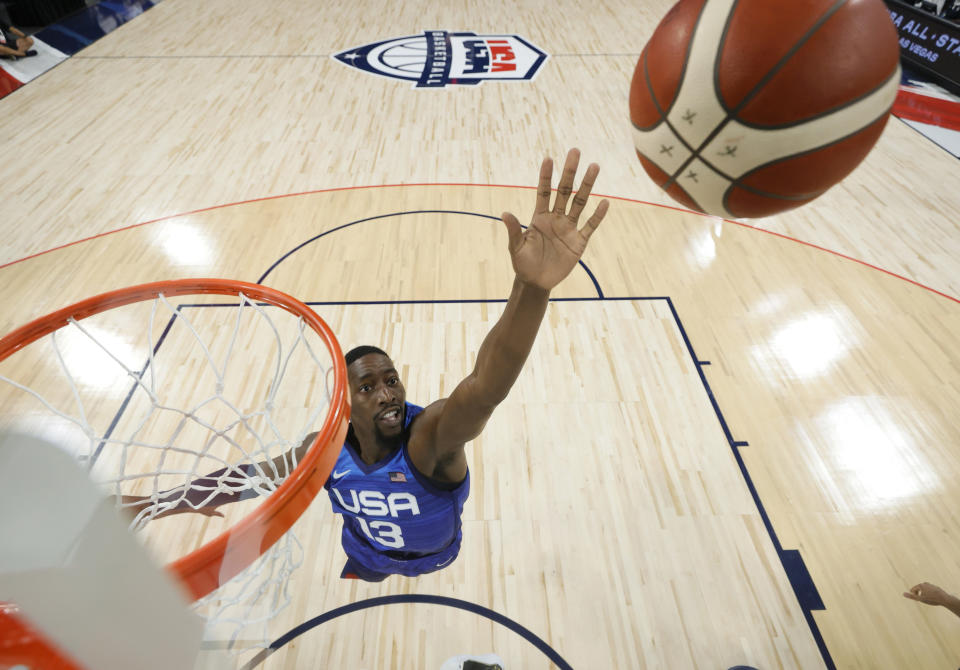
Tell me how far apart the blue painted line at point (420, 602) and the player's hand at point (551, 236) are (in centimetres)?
182

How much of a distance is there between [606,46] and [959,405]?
7.30 metres

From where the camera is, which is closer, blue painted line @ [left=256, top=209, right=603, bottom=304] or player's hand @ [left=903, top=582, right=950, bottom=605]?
player's hand @ [left=903, top=582, right=950, bottom=605]

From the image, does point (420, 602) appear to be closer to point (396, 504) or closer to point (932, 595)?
point (396, 504)

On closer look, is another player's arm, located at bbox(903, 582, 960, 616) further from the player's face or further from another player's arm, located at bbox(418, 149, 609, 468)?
the player's face

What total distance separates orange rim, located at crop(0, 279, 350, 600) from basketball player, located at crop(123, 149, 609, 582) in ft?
1.03

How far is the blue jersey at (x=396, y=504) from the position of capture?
206cm

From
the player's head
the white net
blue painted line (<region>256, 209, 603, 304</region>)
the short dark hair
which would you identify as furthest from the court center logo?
the player's head

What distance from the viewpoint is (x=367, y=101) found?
7.34m

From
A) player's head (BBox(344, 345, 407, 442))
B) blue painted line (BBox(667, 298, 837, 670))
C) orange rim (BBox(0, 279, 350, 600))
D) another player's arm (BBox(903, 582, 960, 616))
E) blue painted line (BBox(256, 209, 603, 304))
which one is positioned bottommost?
blue painted line (BBox(256, 209, 603, 304))

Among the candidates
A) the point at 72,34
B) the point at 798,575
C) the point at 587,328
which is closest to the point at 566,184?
the point at 798,575

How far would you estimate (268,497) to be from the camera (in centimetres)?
144

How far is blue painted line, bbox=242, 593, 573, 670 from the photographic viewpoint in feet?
8.09

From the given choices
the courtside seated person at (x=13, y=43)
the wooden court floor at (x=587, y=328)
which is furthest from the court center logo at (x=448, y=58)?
the courtside seated person at (x=13, y=43)

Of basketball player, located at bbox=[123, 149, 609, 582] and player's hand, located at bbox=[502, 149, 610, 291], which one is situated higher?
player's hand, located at bbox=[502, 149, 610, 291]
